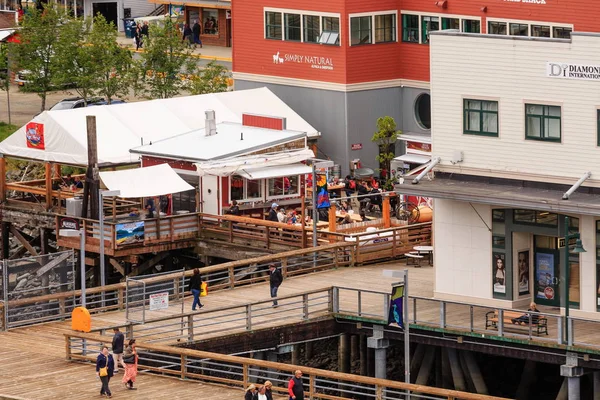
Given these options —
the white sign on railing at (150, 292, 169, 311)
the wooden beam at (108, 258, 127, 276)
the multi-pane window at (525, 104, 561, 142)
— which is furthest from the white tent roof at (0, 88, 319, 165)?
the multi-pane window at (525, 104, 561, 142)

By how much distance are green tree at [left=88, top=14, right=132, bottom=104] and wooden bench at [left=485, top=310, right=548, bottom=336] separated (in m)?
37.0

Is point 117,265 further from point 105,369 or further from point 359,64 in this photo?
point 105,369

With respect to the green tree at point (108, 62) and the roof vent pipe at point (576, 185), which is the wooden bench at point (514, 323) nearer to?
the roof vent pipe at point (576, 185)

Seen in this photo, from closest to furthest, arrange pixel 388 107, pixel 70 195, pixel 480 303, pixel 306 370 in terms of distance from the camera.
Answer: pixel 306 370
pixel 480 303
pixel 70 195
pixel 388 107

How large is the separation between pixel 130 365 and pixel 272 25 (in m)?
33.3

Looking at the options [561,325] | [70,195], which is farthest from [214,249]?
[561,325]

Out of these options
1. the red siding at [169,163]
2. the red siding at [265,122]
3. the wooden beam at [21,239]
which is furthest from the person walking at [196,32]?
the red siding at [169,163]

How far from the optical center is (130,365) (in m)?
52.7

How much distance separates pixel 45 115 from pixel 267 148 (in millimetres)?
8932

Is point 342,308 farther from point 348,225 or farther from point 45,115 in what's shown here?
point 45,115

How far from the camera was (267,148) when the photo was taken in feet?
236

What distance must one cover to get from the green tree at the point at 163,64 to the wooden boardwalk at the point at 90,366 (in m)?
27.0

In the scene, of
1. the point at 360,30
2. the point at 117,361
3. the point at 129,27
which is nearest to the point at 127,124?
the point at 360,30

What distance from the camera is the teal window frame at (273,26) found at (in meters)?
83.4
